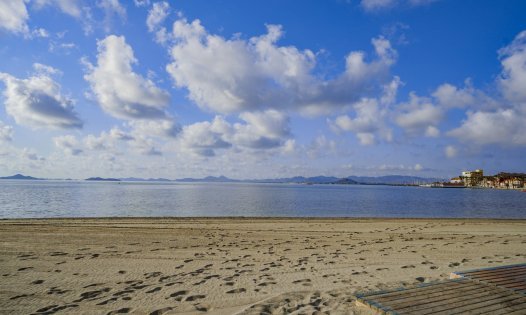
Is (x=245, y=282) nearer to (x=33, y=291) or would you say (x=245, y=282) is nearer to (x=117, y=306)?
(x=117, y=306)

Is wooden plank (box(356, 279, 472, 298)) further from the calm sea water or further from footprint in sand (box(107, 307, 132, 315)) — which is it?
the calm sea water

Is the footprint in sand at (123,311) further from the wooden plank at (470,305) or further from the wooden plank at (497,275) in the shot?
the wooden plank at (497,275)

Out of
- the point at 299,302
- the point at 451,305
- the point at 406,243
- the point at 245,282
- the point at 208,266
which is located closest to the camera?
the point at 451,305

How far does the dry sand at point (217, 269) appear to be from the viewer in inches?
243

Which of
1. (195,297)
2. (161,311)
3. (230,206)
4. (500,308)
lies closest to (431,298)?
(500,308)

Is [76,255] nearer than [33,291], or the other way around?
[33,291]

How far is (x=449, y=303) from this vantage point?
498cm

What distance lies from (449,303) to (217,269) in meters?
5.91

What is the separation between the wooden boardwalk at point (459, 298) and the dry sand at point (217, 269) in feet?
3.00

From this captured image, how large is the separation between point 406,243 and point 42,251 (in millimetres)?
14742

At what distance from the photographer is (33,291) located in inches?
270

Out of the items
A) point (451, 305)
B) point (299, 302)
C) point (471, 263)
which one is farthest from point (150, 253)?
point (471, 263)

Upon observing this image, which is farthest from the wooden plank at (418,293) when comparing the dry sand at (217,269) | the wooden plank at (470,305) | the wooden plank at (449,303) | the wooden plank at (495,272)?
the dry sand at (217,269)

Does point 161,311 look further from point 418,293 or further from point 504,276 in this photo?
point 504,276
